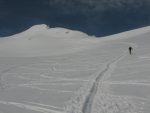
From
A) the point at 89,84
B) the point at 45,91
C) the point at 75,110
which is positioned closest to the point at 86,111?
the point at 75,110

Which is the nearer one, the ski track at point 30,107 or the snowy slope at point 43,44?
the ski track at point 30,107

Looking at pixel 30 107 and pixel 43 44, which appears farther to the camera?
pixel 43 44

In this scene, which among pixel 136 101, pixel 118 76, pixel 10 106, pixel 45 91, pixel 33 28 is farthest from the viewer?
pixel 33 28

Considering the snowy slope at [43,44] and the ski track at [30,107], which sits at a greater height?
the snowy slope at [43,44]

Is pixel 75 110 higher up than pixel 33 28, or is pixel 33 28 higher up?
pixel 33 28

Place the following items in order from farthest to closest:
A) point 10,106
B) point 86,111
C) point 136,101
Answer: point 136,101 < point 10,106 < point 86,111

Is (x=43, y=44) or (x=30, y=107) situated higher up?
(x=43, y=44)

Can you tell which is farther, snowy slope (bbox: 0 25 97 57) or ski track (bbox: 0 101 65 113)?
snowy slope (bbox: 0 25 97 57)

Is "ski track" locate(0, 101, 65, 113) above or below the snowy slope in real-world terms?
below

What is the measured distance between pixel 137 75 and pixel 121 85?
194 inches

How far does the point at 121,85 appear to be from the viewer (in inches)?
873

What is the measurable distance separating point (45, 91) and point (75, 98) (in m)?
3.27

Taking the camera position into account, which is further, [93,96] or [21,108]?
[93,96]

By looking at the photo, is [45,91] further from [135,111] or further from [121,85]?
[135,111]
